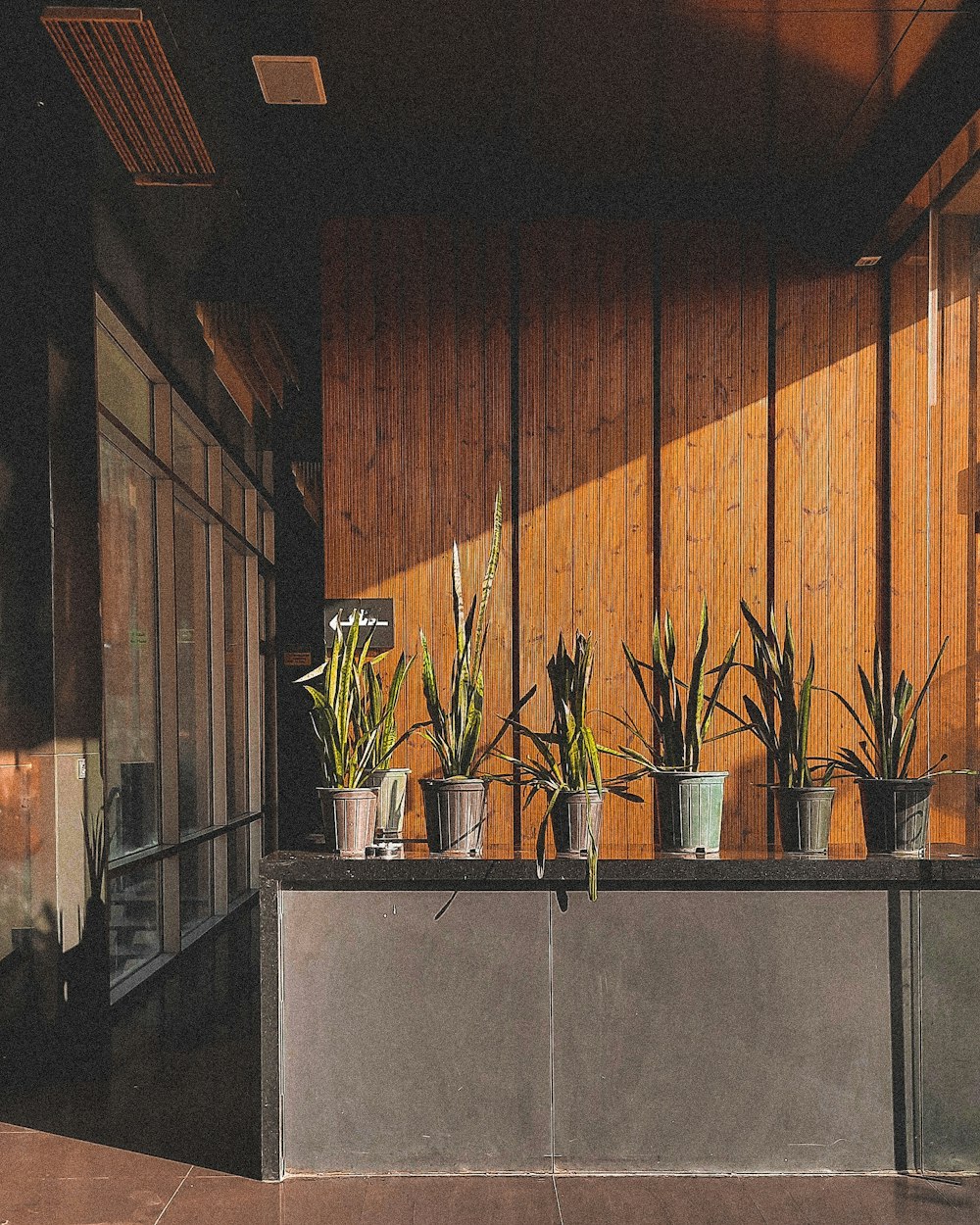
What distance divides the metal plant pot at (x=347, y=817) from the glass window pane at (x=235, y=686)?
19.1 ft

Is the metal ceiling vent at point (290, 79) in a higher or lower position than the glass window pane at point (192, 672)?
higher

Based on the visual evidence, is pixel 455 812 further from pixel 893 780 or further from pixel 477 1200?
pixel 893 780

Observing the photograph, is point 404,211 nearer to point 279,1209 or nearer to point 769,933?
point 769,933

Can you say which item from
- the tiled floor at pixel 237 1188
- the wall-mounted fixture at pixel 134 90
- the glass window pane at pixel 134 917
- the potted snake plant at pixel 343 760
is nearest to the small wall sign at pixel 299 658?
the glass window pane at pixel 134 917

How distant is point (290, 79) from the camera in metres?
3.44

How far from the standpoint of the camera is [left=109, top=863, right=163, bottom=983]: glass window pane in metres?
5.61

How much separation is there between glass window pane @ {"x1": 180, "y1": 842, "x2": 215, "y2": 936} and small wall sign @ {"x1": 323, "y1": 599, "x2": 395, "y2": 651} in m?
3.21

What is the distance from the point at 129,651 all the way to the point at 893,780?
13.1 feet

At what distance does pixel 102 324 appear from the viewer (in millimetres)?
5441

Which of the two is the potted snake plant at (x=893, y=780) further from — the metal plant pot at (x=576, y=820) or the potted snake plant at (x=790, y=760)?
the metal plant pot at (x=576, y=820)

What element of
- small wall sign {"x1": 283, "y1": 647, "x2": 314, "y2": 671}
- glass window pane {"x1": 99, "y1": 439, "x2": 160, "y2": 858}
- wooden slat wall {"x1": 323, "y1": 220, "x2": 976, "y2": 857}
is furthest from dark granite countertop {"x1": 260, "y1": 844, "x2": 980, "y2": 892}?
small wall sign {"x1": 283, "y1": 647, "x2": 314, "y2": 671}

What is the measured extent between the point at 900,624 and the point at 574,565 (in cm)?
117

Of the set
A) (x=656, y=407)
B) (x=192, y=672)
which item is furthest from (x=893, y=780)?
(x=192, y=672)

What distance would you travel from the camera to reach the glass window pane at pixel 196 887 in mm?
7164
